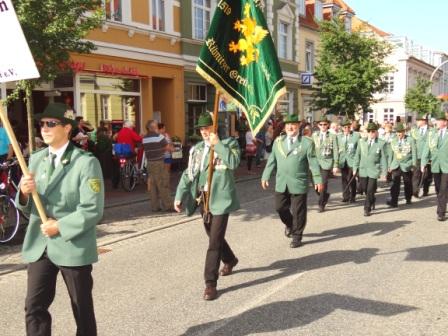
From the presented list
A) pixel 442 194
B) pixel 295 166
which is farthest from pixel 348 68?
pixel 295 166

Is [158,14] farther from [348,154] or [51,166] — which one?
[51,166]

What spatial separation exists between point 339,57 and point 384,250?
1867 centimetres

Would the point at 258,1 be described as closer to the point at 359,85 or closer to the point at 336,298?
the point at 336,298

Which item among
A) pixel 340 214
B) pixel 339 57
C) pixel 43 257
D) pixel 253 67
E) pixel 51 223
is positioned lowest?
pixel 340 214

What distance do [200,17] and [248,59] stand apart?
56.3 ft

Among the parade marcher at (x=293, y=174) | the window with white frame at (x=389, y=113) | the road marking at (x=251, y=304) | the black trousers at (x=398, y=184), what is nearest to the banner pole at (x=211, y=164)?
the road marking at (x=251, y=304)

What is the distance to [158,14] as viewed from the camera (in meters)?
19.3

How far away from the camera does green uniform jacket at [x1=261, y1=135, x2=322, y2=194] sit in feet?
25.3

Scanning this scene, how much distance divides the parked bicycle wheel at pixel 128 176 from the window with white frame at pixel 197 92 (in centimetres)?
783

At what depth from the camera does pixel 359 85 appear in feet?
78.7

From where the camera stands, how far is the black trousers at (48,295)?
136 inches

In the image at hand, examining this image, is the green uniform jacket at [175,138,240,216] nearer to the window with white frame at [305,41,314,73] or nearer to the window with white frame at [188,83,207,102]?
the window with white frame at [188,83,207,102]

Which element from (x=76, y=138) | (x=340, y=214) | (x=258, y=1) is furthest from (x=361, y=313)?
(x=76, y=138)

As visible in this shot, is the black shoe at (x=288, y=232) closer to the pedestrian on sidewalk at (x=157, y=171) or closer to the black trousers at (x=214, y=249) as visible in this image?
the black trousers at (x=214, y=249)
